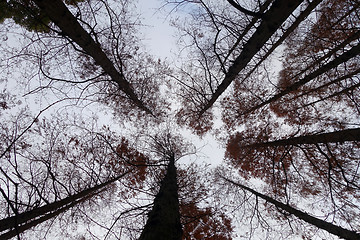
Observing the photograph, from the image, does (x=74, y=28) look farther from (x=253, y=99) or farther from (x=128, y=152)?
(x=253, y=99)

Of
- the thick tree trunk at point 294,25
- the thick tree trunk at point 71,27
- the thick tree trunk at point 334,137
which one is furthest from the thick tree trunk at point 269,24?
the thick tree trunk at point 71,27

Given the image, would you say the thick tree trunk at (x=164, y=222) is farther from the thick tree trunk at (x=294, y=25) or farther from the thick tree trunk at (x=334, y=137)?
the thick tree trunk at (x=294, y=25)

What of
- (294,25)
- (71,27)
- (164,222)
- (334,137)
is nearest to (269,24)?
(334,137)

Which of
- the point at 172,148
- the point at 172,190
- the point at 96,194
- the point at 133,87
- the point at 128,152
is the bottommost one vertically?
the point at 172,190

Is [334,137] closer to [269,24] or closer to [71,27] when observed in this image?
[269,24]

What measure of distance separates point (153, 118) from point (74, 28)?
5.87 meters

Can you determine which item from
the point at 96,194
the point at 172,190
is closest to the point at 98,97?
the point at 96,194

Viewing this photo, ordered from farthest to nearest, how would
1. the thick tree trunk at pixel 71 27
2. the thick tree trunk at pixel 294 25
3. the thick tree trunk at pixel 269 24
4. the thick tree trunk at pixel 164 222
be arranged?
the thick tree trunk at pixel 294 25, the thick tree trunk at pixel 71 27, the thick tree trunk at pixel 269 24, the thick tree trunk at pixel 164 222

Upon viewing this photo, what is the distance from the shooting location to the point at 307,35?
20.5 ft

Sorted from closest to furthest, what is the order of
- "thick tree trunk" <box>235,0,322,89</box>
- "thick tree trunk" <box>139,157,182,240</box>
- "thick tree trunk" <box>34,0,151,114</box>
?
"thick tree trunk" <box>139,157,182,240</box>, "thick tree trunk" <box>34,0,151,114</box>, "thick tree trunk" <box>235,0,322,89</box>

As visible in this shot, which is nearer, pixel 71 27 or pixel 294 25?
pixel 71 27

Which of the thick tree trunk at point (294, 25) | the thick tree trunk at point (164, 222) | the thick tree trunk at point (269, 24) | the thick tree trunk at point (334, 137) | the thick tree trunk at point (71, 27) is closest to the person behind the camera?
the thick tree trunk at point (164, 222)

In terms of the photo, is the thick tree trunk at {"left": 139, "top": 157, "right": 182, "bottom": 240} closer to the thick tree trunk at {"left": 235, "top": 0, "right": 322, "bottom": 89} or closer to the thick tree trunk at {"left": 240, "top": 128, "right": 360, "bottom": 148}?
the thick tree trunk at {"left": 240, "top": 128, "right": 360, "bottom": 148}

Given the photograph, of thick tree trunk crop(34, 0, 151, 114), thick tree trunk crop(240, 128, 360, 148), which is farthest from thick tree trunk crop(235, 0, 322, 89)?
thick tree trunk crop(34, 0, 151, 114)
